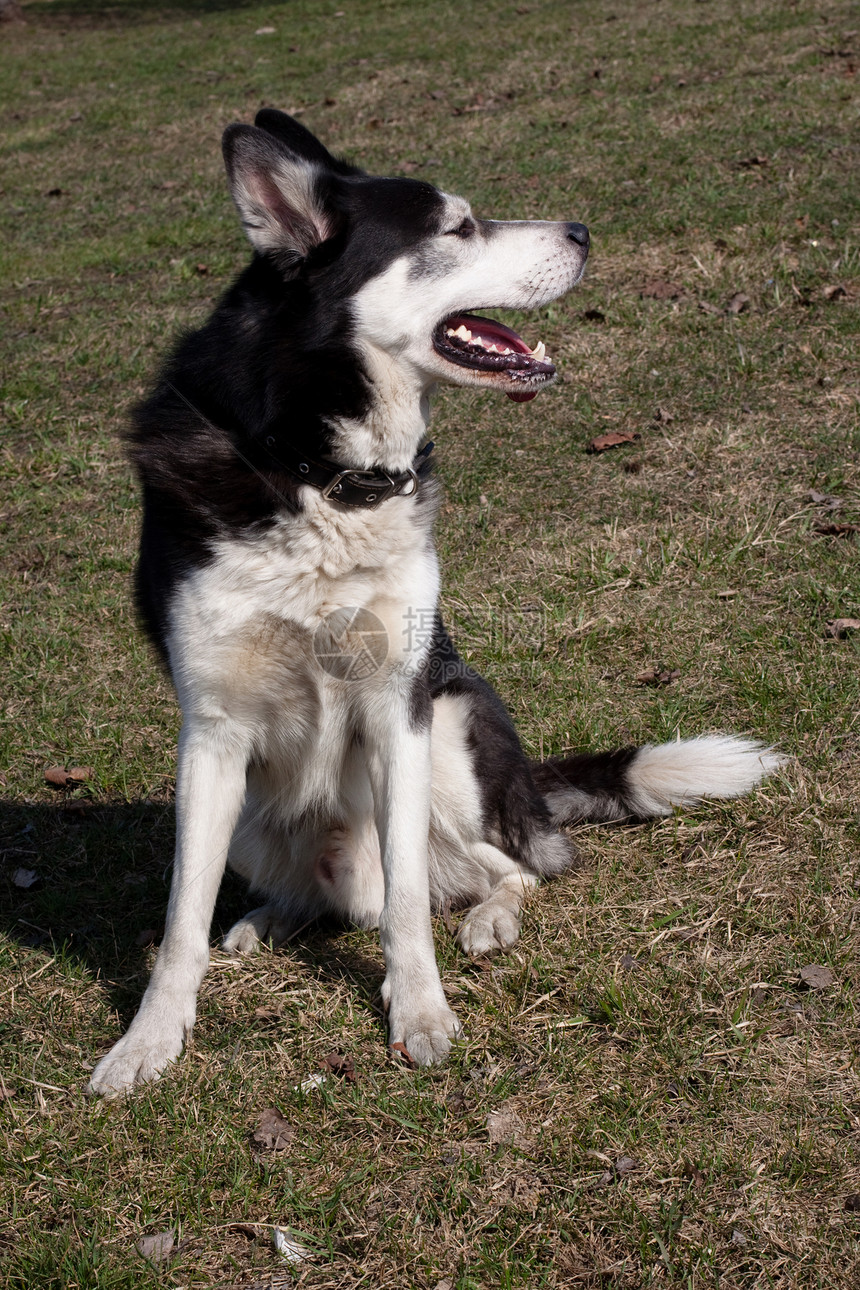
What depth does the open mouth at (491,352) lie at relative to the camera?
2902 mm

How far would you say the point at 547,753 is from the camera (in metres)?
3.99

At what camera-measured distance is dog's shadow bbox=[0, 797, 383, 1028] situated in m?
3.17

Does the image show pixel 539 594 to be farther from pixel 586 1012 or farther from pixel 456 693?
pixel 586 1012

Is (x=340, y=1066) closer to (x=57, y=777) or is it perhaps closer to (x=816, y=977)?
(x=816, y=977)

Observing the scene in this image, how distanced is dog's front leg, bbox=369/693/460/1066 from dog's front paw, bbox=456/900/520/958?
0.31 meters

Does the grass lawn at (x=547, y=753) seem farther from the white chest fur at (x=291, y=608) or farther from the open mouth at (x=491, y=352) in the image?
the open mouth at (x=491, y=352)

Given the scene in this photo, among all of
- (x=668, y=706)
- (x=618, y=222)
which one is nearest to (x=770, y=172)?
(x=618, y=222)

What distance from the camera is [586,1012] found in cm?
286

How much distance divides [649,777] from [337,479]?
1472mm

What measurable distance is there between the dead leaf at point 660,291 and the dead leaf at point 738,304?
1.15 feet

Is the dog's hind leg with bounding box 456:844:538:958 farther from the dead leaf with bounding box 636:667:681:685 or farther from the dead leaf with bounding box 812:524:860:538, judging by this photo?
the dead leaf with bounding box 812:524:860:538

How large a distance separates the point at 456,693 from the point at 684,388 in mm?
3529

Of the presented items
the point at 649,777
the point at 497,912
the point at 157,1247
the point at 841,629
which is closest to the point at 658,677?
the point at 841,629

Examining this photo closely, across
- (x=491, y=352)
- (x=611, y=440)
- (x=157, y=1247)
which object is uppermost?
(x=491, y=352)
